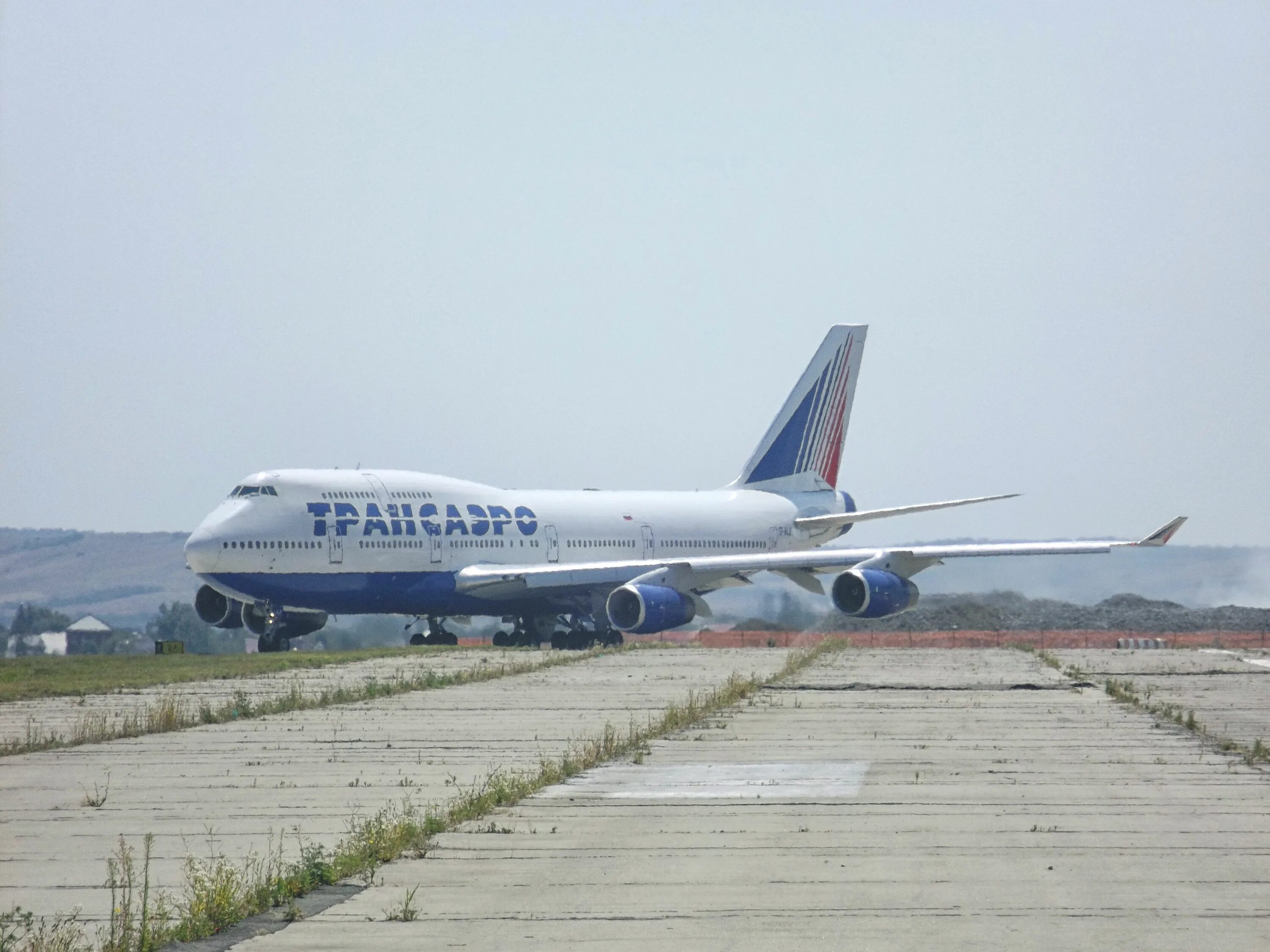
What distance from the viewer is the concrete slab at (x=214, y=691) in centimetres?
1961

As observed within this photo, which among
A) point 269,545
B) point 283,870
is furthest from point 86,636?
point 283,870

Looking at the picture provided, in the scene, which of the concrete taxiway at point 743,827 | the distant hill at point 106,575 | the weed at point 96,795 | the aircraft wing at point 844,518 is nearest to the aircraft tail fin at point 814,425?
the aircraft wing at point 844,518

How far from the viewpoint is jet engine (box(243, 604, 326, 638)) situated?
38188 mm

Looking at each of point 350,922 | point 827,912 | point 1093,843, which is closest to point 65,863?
point 350,922

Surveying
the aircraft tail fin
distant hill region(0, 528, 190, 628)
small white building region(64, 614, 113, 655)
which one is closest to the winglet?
the aircraft tail fin

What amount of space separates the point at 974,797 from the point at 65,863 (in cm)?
619

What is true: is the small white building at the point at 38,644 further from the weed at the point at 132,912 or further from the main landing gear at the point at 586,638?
the weed at the point at 132,912

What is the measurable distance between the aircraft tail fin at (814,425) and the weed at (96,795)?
124ft

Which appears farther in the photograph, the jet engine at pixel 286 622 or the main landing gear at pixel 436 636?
the main landing gear at pixel 436 636

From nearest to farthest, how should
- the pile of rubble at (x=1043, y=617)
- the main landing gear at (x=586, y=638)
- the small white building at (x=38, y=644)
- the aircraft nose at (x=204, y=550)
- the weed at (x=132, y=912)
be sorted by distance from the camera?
the weed at (x=132, y=912) < the aircraft nose at (x=204, y=550) < the main landing gear at (x=586, y=638) < the pile of rubble at (x=1043, y=617) < the small white building at (x=38, y=644)

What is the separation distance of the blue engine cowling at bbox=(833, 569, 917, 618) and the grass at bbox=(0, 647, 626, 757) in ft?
30.4

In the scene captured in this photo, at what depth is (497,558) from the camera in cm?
4050

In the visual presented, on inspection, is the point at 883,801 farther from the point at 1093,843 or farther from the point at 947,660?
the point at 947,660

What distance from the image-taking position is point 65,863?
968 cm
